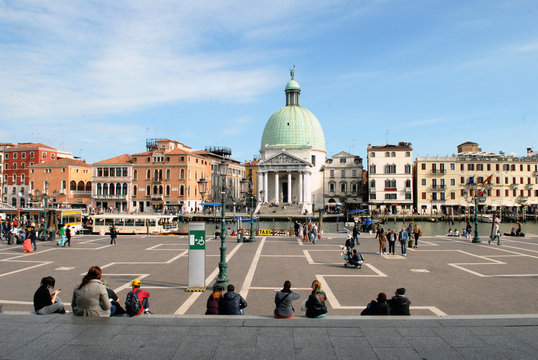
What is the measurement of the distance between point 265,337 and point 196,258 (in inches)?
304

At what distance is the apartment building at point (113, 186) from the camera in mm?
75688

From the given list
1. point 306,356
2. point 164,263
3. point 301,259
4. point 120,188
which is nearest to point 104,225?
point 164,263

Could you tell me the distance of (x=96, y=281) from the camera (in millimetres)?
8305

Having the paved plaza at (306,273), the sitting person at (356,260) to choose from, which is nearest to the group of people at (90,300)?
the paved plaza at (306,273)

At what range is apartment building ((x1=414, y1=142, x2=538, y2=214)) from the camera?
73438 millimetres

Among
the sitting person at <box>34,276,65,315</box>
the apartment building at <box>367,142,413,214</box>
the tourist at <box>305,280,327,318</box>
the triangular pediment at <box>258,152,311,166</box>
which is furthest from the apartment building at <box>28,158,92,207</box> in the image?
the tourist at <box>305,280,327,318</box>

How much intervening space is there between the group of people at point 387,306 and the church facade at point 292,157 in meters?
67.2

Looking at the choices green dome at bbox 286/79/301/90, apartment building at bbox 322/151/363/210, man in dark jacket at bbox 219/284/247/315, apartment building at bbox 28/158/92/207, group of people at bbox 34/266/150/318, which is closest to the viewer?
group of people at bbox 34/266/150/318

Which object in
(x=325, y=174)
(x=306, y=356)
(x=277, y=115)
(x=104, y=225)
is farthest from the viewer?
(x=277, y=115)

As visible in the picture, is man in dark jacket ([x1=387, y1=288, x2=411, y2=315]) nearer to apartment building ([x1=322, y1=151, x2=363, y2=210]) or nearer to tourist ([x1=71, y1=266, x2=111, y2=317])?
tourist ([x1=71, y1=266, x2=111, y2=317])

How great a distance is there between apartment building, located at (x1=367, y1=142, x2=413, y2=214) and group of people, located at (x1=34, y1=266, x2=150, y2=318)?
69733 millimetres

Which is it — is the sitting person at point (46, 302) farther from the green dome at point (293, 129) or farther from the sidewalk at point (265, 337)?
the green dome at point (293, 129)

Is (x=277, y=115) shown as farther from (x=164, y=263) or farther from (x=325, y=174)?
(x=164, y=263)

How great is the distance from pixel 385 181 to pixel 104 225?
167ft
